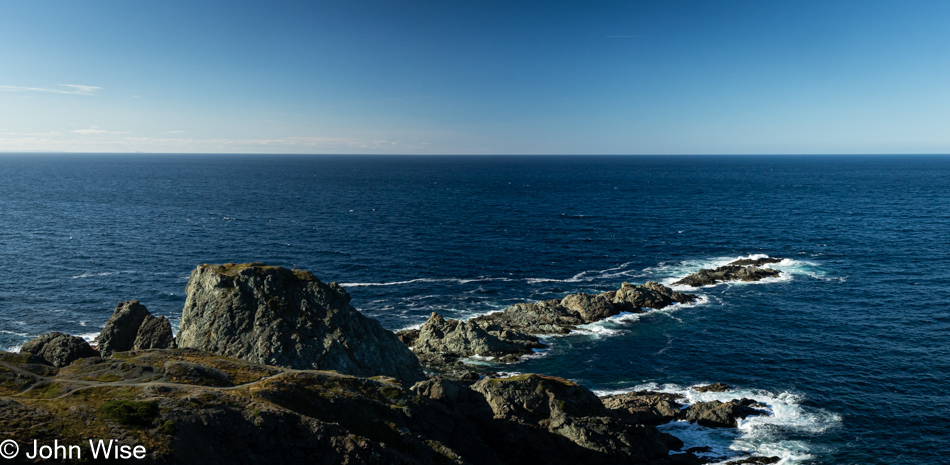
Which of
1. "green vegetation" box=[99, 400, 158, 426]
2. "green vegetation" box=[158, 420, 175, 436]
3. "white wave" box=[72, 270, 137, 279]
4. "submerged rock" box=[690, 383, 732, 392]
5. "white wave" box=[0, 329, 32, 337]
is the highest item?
"green vegetation" box=[99, 400, 158, 426]

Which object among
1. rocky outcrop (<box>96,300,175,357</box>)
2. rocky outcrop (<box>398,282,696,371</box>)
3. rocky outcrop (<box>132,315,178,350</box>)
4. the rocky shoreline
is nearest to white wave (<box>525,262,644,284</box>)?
rocky outcrop (<box>398,282,696,371</box>)

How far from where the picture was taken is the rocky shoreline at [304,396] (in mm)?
27625

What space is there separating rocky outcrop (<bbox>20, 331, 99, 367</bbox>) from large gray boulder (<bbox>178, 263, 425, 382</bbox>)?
7990 mm

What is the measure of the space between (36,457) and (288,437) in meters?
11.3

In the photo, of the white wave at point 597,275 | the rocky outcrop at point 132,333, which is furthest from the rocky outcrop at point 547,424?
the white wave at point 597,275

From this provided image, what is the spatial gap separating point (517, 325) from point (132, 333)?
1931 inches

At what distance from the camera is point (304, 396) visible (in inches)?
1339

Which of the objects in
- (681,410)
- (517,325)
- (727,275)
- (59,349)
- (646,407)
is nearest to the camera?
(59,349)

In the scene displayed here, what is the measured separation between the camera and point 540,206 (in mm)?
199250

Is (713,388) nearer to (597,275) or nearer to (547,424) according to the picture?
(547,424)

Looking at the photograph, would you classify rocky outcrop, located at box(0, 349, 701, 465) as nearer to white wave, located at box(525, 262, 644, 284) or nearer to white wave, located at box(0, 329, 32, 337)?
white wave, located at box(0, 329, 32, 337)

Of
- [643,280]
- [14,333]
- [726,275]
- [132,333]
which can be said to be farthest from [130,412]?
[726,275]

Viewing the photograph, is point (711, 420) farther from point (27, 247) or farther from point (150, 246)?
point (27, 247)

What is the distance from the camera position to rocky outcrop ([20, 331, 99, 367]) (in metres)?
44.3
